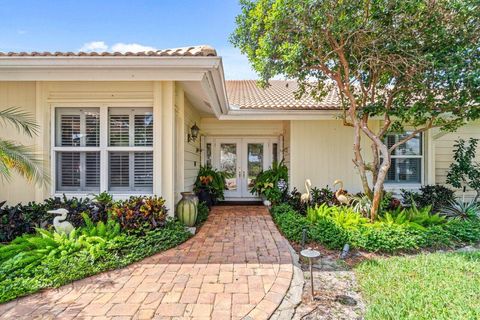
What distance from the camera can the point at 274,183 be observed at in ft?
30.6

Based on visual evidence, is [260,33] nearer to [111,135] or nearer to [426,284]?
[111,135]

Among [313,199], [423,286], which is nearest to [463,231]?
[423,286]

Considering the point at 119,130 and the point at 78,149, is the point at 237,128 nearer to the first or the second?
the point at 119,130

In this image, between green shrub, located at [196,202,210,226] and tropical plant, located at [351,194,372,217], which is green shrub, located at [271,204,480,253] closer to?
tropical plant, located at [351,194,372,217]

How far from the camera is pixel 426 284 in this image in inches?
146

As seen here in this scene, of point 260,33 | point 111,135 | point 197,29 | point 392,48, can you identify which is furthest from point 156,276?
point 197,29

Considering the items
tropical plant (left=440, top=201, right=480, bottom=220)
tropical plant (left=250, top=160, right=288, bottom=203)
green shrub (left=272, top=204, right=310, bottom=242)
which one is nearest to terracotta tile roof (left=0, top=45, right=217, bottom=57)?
green shrub (left=272, top=204, right=310, bottom=242)

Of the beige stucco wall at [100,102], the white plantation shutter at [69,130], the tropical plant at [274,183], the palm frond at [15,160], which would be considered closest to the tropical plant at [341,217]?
the tropical plant at [274,183]

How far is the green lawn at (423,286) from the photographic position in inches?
120

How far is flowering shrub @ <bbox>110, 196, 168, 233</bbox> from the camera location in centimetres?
514

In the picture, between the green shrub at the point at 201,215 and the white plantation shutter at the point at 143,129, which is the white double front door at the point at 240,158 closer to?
the green shrub at the point at 201,215

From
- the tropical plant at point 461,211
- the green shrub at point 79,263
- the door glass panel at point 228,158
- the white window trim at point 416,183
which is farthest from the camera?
the door glass panel at point 228,158

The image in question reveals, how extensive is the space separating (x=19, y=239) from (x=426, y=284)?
21.2ft

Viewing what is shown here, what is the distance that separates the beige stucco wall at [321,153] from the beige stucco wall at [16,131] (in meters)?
6.89
